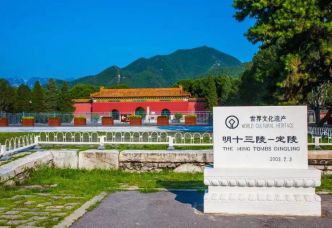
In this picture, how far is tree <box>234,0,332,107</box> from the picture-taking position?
1317 cm

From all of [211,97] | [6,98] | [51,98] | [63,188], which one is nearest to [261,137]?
[63,188]

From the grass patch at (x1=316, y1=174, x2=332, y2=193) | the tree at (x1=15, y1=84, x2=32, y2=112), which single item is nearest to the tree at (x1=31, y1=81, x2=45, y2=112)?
the tree at (x1=15, y1=84, x2=32, y2=112)

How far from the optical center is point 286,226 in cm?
498

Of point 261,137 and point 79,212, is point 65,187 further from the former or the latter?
point 261,137

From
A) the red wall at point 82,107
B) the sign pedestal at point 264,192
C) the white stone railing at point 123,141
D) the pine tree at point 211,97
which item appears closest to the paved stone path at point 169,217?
the sign pedestal at point 264,192

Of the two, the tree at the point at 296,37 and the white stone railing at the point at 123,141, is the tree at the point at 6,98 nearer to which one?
→ the white stone railing at the point at 123,141

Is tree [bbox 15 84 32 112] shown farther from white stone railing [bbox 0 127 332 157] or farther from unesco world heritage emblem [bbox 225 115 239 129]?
unesco world heritage emblem [bbox 225 115 239 129]

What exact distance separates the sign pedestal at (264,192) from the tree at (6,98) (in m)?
50.1

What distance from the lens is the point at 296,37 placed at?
14.1 metres

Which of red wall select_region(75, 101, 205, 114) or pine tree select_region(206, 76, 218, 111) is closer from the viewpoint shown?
red wall select_region(75, 101, 205, 114)

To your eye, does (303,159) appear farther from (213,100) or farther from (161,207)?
(213,100)

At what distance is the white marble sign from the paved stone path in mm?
757

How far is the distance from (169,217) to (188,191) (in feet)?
5.49

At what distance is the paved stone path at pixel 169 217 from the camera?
5.07m
